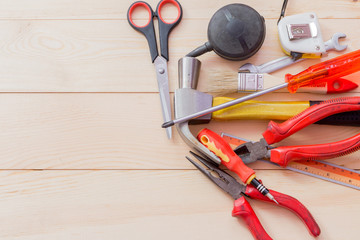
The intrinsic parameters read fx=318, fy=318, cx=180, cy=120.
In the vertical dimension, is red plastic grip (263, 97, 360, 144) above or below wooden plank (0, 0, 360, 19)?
below

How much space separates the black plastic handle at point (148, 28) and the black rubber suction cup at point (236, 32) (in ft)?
0.46

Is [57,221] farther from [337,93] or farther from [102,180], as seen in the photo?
[337,93]

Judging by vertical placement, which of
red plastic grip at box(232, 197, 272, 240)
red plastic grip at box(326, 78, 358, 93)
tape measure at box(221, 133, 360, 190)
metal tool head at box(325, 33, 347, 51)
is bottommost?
red plastic grip at box(232, 197, 272, 240)

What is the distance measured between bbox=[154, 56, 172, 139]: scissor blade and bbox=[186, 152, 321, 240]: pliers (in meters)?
0.15

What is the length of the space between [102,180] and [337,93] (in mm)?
587

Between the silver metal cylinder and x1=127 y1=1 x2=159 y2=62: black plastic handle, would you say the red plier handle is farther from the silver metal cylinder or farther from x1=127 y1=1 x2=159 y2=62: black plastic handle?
x1=127 y1=1 x2=159 y2=62: black plastic handle

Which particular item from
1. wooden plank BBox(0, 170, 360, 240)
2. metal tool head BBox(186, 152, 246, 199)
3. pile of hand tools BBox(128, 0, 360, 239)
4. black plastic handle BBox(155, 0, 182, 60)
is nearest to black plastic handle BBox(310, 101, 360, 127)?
pile of hand tools BBox(128, 0, 360, 239)

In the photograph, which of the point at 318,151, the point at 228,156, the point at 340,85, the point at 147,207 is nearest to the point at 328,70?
the point at 340,85

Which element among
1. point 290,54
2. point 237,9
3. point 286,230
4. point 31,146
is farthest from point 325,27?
point 31,146

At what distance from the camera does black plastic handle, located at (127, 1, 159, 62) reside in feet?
2.55

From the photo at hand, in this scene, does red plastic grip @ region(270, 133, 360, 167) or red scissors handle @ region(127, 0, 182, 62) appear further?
red scissors handle @ region(127, 0, 182, 62)

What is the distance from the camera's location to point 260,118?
28.6 inches

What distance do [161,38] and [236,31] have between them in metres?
0.19

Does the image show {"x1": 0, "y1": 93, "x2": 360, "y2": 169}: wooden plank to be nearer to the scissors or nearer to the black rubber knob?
the scissors
